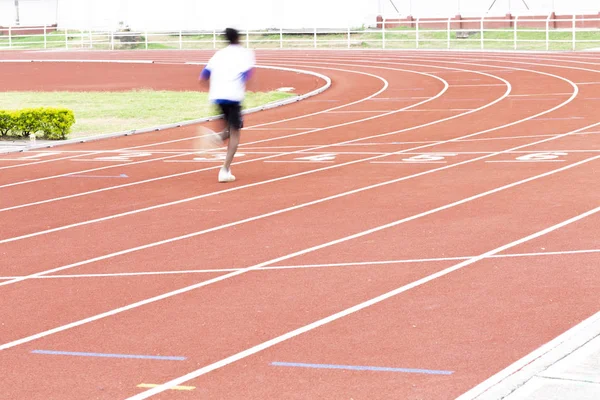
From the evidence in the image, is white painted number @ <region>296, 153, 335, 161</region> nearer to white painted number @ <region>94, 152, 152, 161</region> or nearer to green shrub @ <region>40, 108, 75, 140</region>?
white painted number @ <region>94, 152, 152, 161</region>

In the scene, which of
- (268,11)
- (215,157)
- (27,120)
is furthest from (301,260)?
(268,11)

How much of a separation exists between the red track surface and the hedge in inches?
40.5

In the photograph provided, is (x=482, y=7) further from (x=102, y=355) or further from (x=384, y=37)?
(x=102, y=355)

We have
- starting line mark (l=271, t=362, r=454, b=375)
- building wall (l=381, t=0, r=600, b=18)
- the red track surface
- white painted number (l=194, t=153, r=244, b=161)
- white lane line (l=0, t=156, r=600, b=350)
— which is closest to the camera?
starting line mark (l=271, t=362, r=454, b=375)

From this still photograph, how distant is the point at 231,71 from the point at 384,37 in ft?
120

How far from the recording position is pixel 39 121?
63.7 ft

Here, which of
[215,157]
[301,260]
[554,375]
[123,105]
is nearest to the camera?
[554,375]

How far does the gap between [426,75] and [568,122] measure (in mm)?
12925

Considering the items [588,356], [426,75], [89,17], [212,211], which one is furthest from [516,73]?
[89,17]

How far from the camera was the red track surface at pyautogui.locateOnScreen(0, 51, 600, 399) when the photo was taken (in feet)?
19.7

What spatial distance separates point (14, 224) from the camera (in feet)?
36.3

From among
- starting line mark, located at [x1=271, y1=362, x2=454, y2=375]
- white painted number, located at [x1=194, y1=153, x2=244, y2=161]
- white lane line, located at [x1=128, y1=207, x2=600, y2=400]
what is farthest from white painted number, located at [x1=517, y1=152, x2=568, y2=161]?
starting line mark, located at [x1=271, y1=362, x2=454, y2=375]

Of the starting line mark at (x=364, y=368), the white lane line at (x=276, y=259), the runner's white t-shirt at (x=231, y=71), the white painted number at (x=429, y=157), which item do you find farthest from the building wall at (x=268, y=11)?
the starting line mark at (x=364, y=368)

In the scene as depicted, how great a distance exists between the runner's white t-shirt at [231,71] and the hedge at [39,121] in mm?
6698
